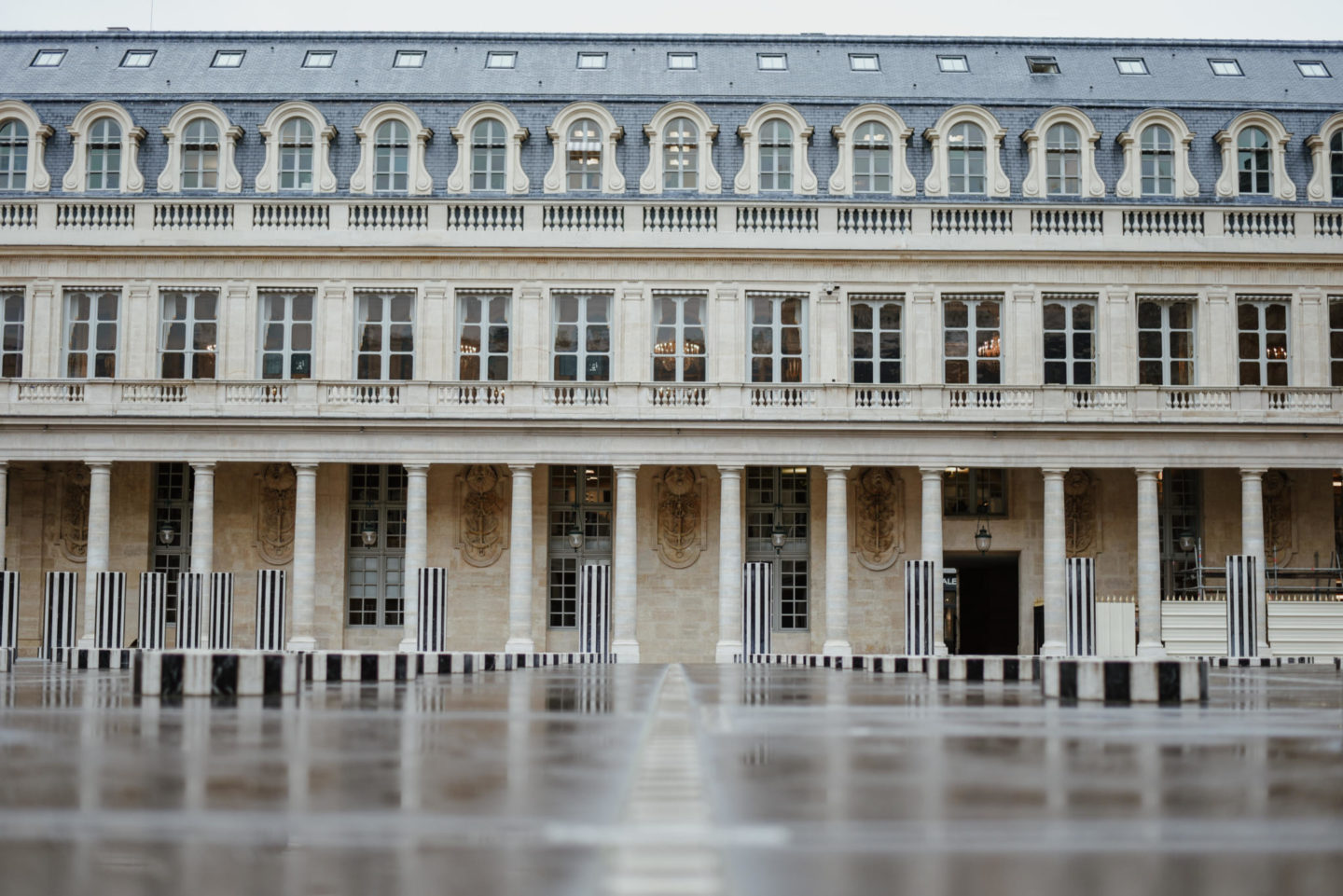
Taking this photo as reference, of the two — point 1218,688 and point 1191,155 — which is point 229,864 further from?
point 1191,155

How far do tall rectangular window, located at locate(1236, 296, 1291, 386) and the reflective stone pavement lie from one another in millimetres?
30028

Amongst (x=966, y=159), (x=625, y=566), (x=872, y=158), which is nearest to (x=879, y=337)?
(x=872, y=158)

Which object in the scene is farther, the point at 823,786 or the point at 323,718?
the point at 323,718

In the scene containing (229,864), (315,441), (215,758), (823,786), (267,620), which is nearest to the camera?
(229,864)

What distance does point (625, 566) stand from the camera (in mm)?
41438

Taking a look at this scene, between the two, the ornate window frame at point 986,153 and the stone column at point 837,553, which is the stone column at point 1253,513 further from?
the stone column at point 837,553

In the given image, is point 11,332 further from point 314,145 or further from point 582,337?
point 582,337

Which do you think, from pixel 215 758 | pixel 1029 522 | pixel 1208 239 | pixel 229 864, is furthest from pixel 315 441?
pixel 229 864

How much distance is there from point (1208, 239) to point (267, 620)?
26880mm

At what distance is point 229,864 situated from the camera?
6152 mm

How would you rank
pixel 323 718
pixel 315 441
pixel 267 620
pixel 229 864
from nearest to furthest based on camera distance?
pixel 229 864
pixel 323 718
pixel 267 620
pixel 315 441

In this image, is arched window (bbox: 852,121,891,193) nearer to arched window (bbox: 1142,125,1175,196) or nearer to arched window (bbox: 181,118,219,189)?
arched window (bbox: 1142,125,1175,196)

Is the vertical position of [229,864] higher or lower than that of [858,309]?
lower

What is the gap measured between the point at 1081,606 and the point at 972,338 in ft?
38.0
